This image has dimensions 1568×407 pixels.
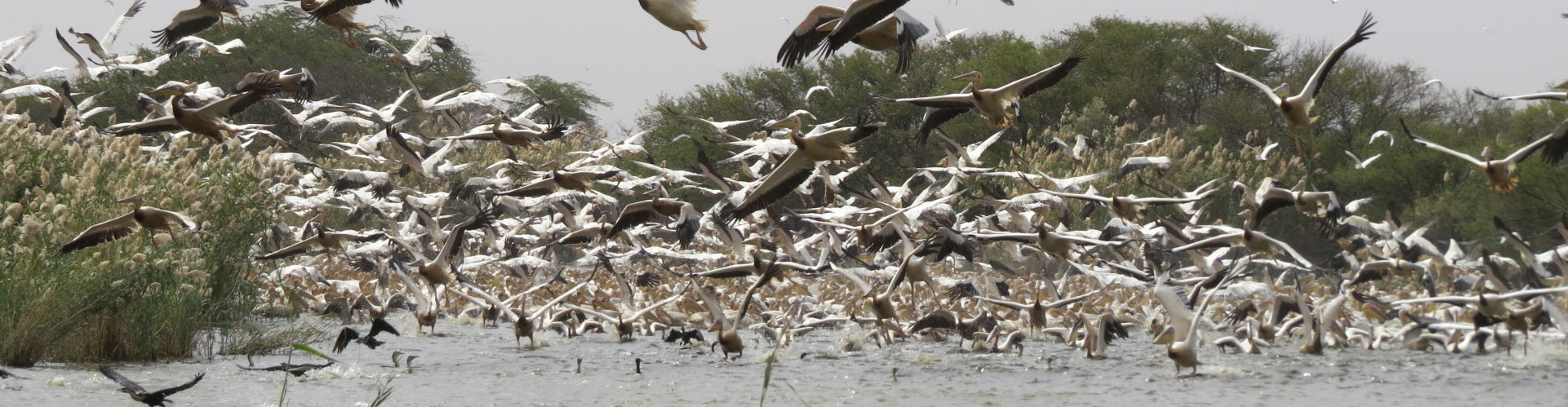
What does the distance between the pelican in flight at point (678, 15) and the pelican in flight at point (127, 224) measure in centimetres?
297

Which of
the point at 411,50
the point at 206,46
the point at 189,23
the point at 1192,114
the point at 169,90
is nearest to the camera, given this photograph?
the point at 189,23

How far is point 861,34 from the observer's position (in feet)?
19.2

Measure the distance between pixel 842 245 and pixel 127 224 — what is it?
632 cm

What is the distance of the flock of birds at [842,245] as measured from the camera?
7457 mm

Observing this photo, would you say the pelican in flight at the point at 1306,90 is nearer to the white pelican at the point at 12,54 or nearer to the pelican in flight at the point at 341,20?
the pelican in flight at the point at 341,20

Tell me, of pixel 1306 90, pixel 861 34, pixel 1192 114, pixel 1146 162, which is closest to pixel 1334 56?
pixel 1306 90

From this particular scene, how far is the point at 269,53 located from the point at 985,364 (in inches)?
1370

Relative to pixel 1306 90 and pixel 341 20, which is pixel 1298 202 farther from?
pixel 341 20

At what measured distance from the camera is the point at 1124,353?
11.5 metres

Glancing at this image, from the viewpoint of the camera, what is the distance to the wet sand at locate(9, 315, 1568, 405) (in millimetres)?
8477

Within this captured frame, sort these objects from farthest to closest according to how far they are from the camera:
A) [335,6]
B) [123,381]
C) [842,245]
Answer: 1. [842,245]
2. [123,381]
3. [335,6]

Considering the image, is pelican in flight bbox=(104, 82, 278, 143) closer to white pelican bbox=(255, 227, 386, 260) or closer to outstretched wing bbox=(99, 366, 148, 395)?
outstretched wing bbox=(99, 366, 148, 395)

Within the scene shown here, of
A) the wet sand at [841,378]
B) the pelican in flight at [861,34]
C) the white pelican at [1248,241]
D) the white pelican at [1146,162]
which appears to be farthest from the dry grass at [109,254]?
the white pelican at [1146,162]

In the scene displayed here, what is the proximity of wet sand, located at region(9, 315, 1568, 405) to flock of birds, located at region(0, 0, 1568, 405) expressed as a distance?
28cm
